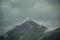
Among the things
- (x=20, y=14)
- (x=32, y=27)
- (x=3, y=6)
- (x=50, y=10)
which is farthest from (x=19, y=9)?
(x=32, y=27)

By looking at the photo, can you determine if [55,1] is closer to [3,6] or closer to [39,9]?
[39,9]

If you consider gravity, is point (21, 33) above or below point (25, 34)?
below

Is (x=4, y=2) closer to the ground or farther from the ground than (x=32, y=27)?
closer to the ground

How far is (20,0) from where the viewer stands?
14.8m

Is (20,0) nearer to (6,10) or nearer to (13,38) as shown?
(6,10)

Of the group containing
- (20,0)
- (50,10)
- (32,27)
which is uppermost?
(32,27)

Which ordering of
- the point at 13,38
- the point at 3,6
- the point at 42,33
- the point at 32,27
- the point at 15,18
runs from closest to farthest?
the point at 3,6, the point at 15,18, the point at 13,38, the point at 42,33, the point at 32,27

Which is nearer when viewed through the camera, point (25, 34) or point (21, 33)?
point (21, 33)

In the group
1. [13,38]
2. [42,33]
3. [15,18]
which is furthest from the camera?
[42,33]

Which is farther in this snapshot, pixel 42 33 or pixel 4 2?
pixel 42 33

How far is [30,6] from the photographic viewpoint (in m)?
14.8

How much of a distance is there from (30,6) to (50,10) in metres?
1.67

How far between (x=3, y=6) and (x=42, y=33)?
26.0 ft

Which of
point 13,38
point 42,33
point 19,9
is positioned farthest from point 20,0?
point 42,33
